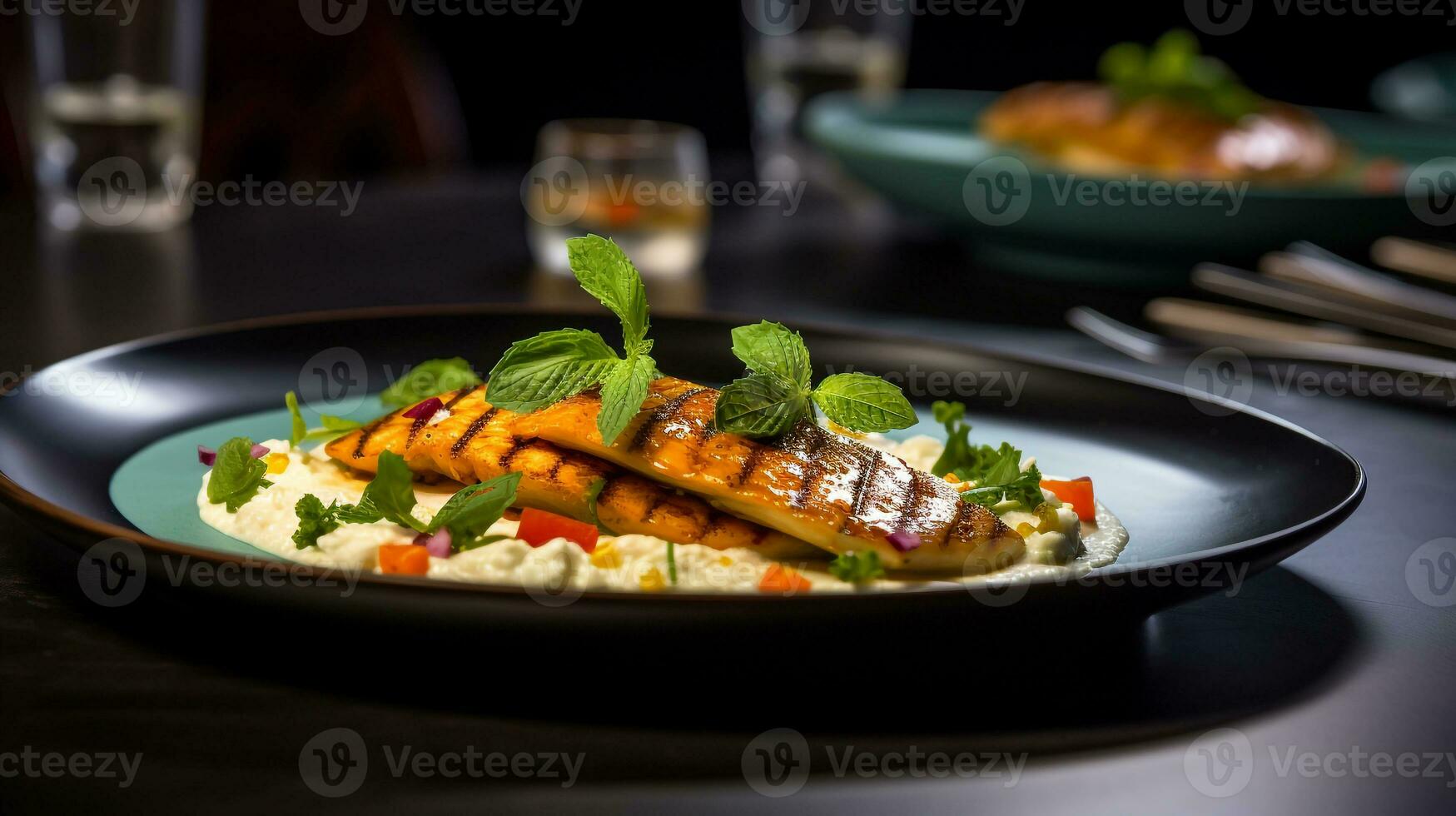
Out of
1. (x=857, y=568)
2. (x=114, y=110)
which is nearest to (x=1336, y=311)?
(x=857, y=568)

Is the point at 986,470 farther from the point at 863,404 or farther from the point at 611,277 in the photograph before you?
the point at 611,277

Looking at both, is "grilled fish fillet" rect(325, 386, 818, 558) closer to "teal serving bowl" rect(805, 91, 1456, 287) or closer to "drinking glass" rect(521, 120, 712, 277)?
"drinking glass" rect(521, 120, 712, 277)

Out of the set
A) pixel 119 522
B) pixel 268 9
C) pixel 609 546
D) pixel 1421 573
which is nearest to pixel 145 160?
pixel 268 9

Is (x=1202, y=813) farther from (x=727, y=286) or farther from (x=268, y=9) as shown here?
(x=268, y=9)

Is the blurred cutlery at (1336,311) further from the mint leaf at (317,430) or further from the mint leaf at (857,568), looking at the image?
the mint leaf at (317,430)

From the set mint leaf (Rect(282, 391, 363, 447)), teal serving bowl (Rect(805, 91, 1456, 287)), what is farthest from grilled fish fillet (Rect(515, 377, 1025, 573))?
teal serving bowl (Rect(805, 91, 1456, 287))

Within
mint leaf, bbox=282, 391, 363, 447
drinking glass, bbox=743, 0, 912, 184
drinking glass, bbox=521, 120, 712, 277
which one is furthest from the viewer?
drinking glass, bbox=743, 0, 912, 184
